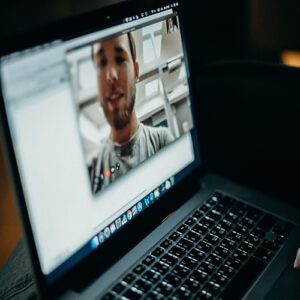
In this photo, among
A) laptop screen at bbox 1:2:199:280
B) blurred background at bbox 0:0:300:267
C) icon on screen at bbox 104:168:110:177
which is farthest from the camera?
blurred background at bbox 0:0:300:267

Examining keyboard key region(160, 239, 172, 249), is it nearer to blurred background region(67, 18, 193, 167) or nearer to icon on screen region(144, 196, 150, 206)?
icon on screen region(144, 196, 150, 206)

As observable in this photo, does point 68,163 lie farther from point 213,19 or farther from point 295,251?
point 213,19

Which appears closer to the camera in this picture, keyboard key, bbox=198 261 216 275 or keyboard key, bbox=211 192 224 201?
keyboard key, bbox=198 261 216 275

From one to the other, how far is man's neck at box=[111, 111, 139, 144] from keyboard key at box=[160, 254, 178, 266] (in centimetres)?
18

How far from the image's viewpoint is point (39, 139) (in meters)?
0.54

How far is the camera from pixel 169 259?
2.20ft

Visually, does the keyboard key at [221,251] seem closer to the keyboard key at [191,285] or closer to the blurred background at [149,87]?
the keyboard key at [191,285]

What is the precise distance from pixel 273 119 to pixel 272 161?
85 mm

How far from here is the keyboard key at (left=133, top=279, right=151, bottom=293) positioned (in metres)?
0.62

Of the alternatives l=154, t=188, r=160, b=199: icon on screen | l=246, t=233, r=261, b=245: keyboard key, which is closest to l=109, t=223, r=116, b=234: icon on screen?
l=154, t=188, r=160, b=199: icon on screen

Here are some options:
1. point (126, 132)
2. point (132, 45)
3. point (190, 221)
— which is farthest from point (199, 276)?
point (132, 45)

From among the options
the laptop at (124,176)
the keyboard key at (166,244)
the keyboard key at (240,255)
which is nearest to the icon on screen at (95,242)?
the laptop at (124,176)

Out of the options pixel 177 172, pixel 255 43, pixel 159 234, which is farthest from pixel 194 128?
pixel 255 43

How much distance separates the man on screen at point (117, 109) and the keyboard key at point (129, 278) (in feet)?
0.43
